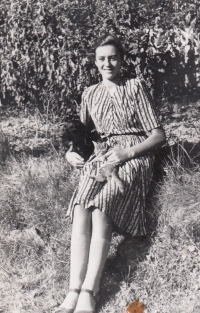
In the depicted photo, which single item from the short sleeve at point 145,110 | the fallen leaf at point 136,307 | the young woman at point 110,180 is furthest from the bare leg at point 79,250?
the short sleeve at point 145,110

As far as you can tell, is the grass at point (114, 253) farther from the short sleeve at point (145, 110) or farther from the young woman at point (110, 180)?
the short sleeve at point (145, 110)

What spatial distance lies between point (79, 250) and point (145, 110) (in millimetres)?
1071

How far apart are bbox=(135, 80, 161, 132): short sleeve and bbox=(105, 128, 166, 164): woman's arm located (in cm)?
5

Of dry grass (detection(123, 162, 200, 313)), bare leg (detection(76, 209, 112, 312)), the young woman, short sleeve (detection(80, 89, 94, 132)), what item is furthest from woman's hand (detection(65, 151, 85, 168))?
dry grass (detection(123, 162, 200, 313))

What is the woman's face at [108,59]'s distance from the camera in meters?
3.16

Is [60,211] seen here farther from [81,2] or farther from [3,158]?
[81,2]

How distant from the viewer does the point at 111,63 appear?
3.16 meters

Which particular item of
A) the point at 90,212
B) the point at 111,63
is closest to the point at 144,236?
the point at 90,212

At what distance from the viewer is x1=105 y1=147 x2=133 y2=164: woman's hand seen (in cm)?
298

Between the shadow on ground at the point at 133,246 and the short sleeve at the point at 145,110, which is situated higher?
the short sleeve at the point at 145,110

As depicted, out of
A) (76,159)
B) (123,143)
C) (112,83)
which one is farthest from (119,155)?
(112,83)

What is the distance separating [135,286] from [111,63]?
1.50 metres

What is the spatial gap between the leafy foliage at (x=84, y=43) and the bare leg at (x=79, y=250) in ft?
4.81

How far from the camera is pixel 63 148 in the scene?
4160mm
